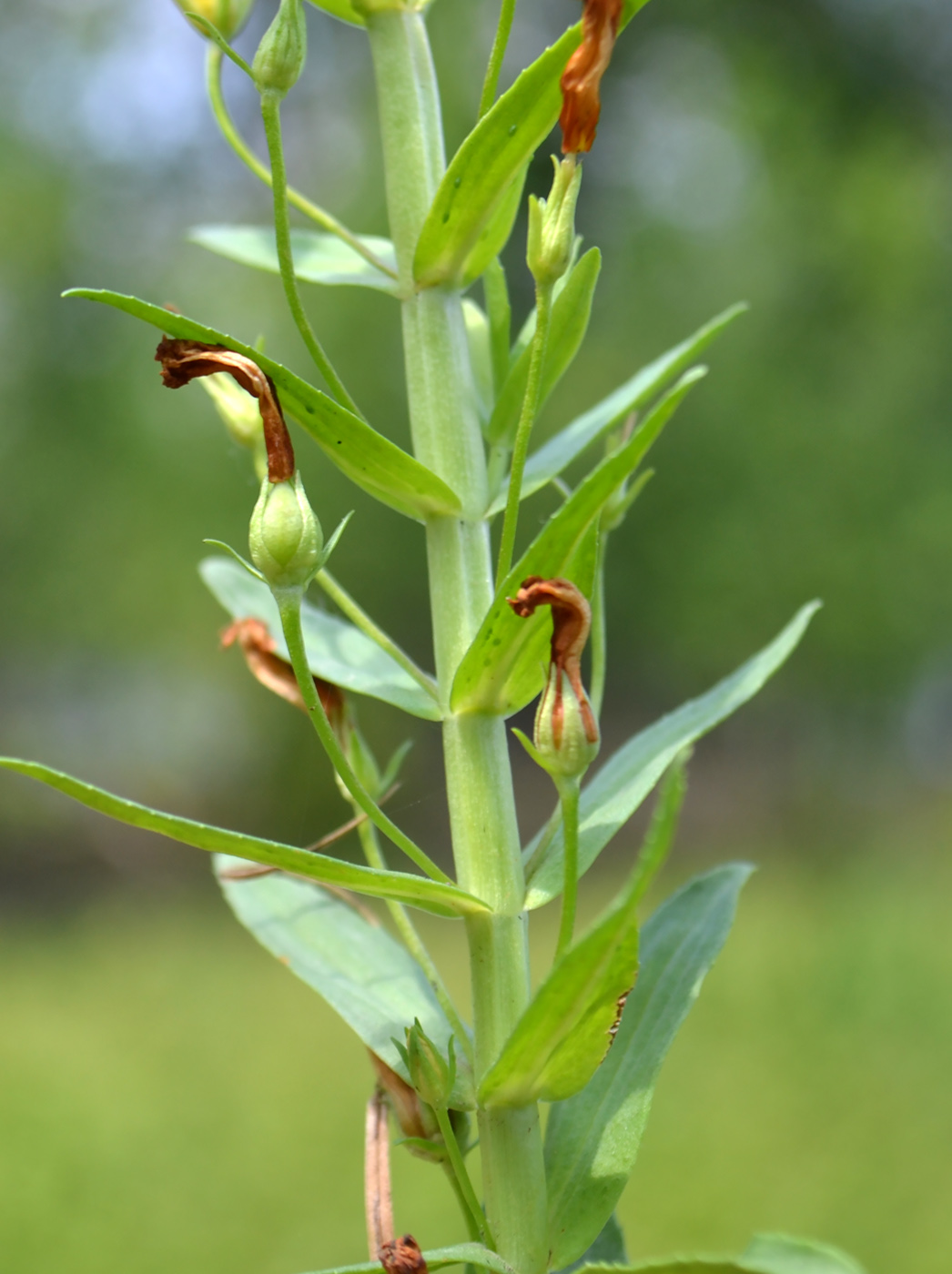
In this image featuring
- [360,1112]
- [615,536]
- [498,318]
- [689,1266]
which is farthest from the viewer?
[615,536]

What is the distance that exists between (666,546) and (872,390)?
1.47 meters

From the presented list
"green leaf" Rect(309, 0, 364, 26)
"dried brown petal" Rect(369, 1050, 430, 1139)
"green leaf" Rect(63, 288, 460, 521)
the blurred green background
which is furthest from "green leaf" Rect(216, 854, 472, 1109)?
the blurred green background

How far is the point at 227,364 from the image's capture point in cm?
43

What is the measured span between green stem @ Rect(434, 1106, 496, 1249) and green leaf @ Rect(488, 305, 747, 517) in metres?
0.26

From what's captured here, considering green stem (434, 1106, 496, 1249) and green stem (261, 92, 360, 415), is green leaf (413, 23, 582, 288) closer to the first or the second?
green stem (261, 92, 360, 415)

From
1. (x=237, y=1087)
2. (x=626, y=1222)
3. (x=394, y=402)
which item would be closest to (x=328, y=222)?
(x=626, y=1222)

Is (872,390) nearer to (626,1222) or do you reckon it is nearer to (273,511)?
(626,1222)

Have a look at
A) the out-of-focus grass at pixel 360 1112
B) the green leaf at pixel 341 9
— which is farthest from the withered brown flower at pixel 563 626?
the out-of-focus grass at pixel 360 1112

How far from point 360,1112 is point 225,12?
423 cm

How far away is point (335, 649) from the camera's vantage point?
613 millimetres

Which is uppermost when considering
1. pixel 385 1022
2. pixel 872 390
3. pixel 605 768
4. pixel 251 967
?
pixel 872 390

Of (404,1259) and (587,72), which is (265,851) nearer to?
(404,1259)

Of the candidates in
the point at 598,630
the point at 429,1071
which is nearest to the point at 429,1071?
the point at 429,1071

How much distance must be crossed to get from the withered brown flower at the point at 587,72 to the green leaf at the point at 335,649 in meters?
0.25
